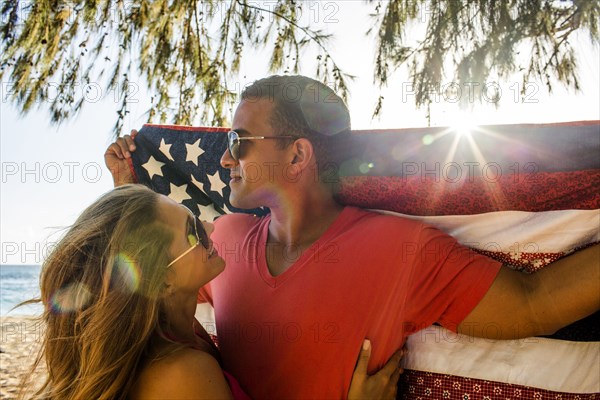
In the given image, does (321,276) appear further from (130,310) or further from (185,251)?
(130,310)

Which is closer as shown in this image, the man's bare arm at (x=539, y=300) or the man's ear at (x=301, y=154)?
the man's bare arm at (x=539, y=300)

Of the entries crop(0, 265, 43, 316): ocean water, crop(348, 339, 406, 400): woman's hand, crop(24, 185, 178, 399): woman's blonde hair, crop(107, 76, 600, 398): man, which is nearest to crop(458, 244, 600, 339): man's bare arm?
crop(107, 76, 600, 398): man

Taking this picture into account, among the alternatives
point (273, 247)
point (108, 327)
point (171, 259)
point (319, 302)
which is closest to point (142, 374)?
point (108, 327)

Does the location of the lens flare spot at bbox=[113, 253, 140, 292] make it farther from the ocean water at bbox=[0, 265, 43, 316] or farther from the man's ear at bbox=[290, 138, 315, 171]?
the ocean water at bbox=[0, 265, 43, 316]

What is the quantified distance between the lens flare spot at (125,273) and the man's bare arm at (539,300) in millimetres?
1061

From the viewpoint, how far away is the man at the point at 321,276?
6.06 ft

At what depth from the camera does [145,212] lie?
6.32ft

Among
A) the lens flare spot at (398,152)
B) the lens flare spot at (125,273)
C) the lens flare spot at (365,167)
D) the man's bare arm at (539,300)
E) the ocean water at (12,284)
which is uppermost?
the lens flare spot at (398,152)

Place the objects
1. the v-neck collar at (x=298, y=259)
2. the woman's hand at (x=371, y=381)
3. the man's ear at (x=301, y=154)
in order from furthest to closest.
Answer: the man's ear at (x=301, y=154), the v-neck collar at (x=298, y=259), the woman's hand at (x=371, y=381)

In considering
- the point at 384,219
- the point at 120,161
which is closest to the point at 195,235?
the point at 384,219

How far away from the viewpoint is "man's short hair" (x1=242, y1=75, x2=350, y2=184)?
7.99ft

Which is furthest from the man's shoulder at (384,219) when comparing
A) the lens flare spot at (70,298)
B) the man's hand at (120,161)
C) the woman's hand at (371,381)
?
the man's hand at (120,161)

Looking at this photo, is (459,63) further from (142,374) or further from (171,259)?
(142,374)

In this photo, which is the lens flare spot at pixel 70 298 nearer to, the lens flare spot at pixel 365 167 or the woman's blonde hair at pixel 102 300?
the woman's blonde hair at pixel 102 300
